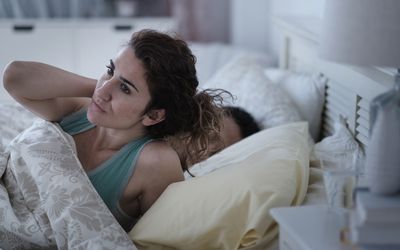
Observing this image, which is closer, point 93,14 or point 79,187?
point 79,187

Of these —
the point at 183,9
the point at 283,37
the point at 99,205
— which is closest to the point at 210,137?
the point at 99,205

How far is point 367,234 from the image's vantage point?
1059 mm

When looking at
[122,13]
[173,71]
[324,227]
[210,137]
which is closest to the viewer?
[324,227]

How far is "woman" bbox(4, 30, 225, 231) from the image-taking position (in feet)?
5.29

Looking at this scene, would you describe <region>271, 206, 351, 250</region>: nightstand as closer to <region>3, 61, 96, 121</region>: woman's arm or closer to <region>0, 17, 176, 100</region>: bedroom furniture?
<region>3, 61, 96, 121</region>: woman's arm

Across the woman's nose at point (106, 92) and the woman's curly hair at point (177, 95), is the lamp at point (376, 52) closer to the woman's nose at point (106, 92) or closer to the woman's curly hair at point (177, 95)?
the woman's curly hair at point (177, 95)

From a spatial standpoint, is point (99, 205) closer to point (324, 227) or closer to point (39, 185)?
point (39, 185)

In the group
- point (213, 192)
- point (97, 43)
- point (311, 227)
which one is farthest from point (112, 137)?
point (97, 43)

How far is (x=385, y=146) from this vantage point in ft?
3.65

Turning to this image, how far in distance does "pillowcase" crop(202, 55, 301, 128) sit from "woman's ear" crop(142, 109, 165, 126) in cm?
48

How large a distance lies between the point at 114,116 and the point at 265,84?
34.9 inches

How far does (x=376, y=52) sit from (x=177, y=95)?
571 mm

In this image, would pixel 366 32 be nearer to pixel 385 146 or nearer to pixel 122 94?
pixel 385 146

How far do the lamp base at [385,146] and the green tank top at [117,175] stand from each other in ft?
2.35
